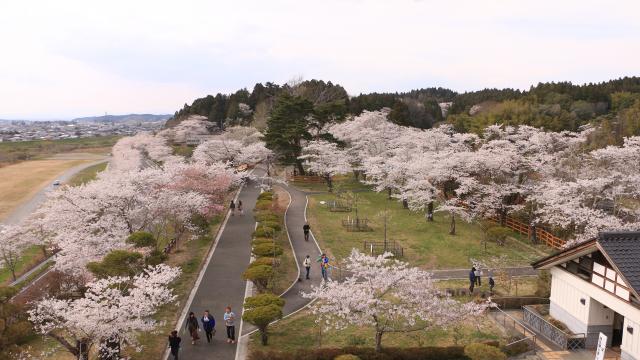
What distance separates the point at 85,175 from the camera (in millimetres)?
68812

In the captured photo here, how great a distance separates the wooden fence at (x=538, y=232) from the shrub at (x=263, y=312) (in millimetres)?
19282

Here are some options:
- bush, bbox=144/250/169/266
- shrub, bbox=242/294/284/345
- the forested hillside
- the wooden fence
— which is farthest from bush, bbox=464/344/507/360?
the forested hillside

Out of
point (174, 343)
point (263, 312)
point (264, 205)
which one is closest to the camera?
point (174, 343)

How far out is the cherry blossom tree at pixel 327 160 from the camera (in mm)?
41625

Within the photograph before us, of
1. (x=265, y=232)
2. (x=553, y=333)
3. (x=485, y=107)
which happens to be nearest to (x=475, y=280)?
(x=553, y=333)

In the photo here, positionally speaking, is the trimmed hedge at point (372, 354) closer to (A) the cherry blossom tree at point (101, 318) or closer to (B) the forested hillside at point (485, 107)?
(A) the cherry blossom tree at point (101, 318)

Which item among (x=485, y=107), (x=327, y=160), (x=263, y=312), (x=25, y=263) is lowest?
(x=25, y=263)

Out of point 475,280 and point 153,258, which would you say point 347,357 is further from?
point 153,258

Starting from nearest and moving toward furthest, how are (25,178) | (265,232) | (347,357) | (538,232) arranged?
(347,357) < (265,232) < (538,232) < (25,178)

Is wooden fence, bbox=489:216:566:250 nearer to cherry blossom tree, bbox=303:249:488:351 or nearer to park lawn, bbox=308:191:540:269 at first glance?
park lawn, bbox=308:191:540:269

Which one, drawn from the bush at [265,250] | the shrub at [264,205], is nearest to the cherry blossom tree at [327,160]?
the shrub at [264,205]

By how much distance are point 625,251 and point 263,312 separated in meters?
11.9

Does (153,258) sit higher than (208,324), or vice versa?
(153,258)

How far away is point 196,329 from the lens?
15.0m
